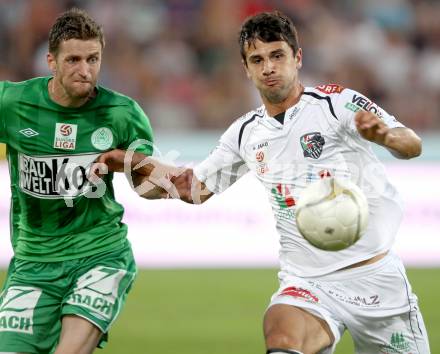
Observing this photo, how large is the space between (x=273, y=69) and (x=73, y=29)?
4.31 feet

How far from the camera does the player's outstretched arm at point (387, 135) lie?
542 centimetres

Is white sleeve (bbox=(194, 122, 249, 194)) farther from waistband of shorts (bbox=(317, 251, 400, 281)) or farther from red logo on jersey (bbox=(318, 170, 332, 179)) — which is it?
waistband of shorts (bbox=(317, 251, 400, 281))


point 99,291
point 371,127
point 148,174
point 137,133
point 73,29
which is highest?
point 73,29

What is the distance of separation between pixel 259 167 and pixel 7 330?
1847 millimetres

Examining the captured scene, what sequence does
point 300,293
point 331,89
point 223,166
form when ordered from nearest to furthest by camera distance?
point 300,293 < point 331,89 < point 223,166

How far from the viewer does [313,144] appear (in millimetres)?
6020

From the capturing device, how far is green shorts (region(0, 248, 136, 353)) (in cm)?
604

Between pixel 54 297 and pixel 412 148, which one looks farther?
pixel 54 297

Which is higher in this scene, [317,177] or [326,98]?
[326,98]

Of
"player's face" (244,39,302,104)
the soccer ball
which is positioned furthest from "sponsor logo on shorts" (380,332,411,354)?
"player's face" (244,39,302,104)

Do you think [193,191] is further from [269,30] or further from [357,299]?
[357,299]

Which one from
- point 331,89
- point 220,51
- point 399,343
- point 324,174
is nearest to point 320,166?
point 324,174

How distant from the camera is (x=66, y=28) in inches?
248

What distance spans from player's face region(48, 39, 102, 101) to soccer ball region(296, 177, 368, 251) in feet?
5.33
